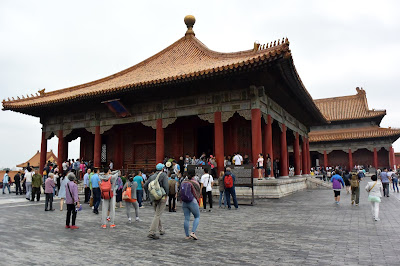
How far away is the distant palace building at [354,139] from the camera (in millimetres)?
37406

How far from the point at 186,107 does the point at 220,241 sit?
11361 mm

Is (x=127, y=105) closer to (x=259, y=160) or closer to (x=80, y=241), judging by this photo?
(x=259, y=160)

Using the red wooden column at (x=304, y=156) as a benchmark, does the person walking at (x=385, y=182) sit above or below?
below

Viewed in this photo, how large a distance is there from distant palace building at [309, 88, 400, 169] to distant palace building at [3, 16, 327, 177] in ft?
53.9

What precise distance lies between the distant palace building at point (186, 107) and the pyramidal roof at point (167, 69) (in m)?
0.06

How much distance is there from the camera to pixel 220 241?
19.8 ft

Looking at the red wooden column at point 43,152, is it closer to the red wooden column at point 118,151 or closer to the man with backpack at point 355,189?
the red wooden column at point 118,151

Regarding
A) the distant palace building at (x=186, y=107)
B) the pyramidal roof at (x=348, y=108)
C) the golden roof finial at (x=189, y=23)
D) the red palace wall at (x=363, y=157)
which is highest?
the golden roof finial at (x=189, y=23)

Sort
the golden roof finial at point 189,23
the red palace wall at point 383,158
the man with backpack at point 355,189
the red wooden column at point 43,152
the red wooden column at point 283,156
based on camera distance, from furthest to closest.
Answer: the red palace wall at point 383,158, the red wooden column at point 43,152, the golden roof finial at point 189,23, the red wooden column at point 283,156, the man with backpack at point 355,189

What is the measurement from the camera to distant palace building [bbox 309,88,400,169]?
37406mm

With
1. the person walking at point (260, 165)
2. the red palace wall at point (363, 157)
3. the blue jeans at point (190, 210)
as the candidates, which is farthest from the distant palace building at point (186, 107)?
the red palace wall at point (363, 157)

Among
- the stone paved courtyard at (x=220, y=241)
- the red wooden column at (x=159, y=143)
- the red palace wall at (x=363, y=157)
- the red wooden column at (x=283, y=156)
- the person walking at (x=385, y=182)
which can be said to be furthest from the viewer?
the red palace wall at (x=363, y=157)

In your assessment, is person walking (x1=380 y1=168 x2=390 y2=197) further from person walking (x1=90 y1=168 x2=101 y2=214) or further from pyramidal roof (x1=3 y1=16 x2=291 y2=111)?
person walking (x1=90 y1=168 x2=101 y2=214)

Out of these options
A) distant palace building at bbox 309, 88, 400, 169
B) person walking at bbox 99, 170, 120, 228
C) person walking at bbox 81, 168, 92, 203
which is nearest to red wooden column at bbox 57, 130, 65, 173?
person walking at bbox 81, 168, 92, 203
